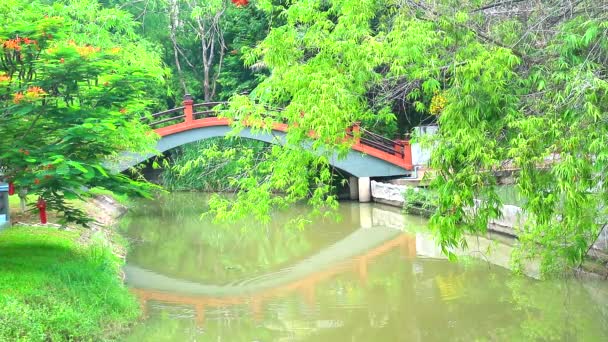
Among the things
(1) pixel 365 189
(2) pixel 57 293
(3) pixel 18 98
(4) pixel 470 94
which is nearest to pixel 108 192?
(1) pixel 365 189

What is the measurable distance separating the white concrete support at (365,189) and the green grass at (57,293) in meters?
10.2

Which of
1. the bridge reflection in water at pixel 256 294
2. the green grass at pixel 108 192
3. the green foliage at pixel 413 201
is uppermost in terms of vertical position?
the green grass at pixel 108 192

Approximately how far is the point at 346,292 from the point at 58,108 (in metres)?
4.57

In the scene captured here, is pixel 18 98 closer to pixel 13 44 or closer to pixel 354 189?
pixel 13 44

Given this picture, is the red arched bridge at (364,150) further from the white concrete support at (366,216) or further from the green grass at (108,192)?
the green grass at (108,192)

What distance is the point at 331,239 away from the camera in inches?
545

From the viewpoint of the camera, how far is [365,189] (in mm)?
18875

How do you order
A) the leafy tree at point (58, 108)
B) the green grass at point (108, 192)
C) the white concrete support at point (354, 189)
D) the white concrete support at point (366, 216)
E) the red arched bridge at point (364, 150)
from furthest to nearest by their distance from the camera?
the white concrete support at point (354, 189) < the red arched bridge at point (364, 150) < the white concrete support at point (366, 216) < the green grass at point (108, 192) < the leafy tree at point (58, 108)

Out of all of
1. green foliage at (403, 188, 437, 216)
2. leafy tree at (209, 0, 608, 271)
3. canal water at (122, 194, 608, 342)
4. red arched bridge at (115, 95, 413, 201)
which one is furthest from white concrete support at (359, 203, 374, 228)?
leafy tree at (209, 0, 608, 271)

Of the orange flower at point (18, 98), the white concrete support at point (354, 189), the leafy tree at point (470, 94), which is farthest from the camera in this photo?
the white concrete support at point (354, 189)

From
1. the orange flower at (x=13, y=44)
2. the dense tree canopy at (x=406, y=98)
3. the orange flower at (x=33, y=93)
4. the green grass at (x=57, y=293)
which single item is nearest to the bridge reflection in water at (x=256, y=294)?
the green grass at (x=57, y=293)

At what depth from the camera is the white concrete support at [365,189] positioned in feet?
61.8

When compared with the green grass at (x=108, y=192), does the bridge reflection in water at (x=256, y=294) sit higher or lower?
lower

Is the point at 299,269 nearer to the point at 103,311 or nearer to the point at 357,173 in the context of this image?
the point at 103,311
